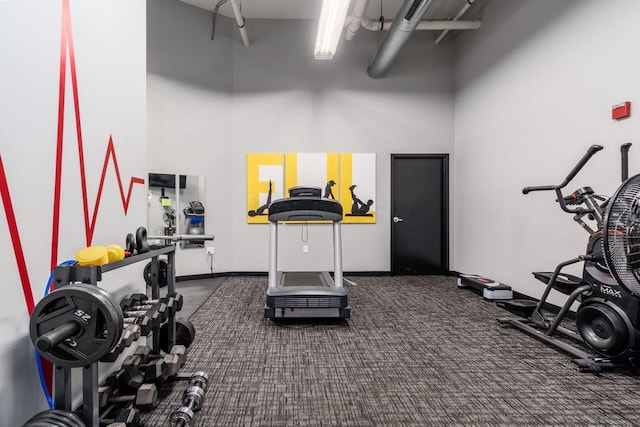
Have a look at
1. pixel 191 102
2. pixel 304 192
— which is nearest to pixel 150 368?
pixel 304 192

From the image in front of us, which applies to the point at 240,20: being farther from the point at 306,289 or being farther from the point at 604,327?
the point at 604,327

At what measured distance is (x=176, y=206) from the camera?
4.80 metres

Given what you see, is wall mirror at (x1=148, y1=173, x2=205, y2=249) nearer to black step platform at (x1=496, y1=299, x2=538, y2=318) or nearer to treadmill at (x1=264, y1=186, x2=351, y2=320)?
treadmill at (x1=264, y1=186, x2=351, y2=320)

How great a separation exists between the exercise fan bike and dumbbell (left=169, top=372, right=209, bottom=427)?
2305 millimetres

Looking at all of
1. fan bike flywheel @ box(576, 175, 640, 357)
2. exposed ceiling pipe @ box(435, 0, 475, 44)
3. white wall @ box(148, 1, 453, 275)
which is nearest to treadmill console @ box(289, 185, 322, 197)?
white wall @ box(148, 1, 453, 275)

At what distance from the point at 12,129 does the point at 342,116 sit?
4594 millimetres

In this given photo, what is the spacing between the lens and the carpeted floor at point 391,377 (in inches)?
66.7

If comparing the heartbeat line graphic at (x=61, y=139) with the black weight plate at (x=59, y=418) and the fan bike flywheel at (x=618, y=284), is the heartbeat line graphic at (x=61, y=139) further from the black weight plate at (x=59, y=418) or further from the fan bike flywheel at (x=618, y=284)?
the fan bike flywheel at (x=618, y=284)

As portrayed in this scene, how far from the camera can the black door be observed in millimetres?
5457

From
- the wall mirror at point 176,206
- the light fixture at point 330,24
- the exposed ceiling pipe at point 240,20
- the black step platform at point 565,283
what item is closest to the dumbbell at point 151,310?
the wall mirror at point 176,206

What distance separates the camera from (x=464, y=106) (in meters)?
5.14

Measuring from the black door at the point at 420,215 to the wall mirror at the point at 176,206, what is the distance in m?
3.21

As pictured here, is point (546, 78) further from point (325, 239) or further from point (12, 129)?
point (12, 129)

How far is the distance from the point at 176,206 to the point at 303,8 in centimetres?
367
